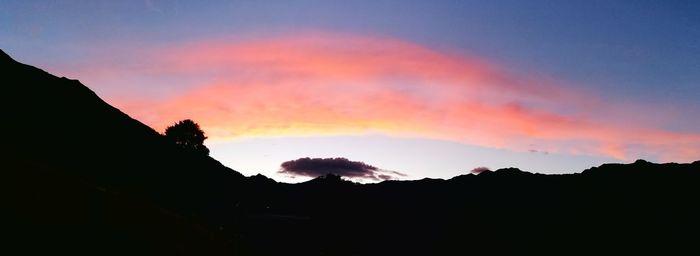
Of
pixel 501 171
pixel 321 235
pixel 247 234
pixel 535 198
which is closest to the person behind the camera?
pixel 247 234

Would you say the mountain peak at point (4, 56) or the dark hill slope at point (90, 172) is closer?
the dark hill slope at point (90, 172)

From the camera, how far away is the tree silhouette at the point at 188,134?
5931cm

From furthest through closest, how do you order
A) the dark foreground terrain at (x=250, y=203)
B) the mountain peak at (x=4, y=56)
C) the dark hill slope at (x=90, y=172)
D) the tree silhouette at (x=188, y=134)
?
the tree silhouette at (x=188, y=134) → the mountain peak at (x=4, y=56) → the dark foreground terrain at (x=250, y=203) → the dark hill slope at (x=90, y=172)

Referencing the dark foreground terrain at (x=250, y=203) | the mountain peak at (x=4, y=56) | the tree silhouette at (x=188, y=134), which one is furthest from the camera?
the tree silhouette at (x=188, y=134)

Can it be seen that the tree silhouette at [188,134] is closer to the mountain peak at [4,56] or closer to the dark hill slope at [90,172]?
the dark hill slope at [90,172]

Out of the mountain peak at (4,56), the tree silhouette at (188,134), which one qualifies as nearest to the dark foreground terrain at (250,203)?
the mountain peak at (4,56)

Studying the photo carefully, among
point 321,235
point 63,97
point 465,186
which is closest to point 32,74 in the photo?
point 63,97

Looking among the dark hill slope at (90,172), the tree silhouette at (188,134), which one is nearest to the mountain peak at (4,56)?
the dark hill slope at (90,172)

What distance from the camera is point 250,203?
178 ft

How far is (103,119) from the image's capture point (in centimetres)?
3509

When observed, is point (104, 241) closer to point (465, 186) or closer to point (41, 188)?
point (41, 188)

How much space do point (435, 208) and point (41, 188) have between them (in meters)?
74.7

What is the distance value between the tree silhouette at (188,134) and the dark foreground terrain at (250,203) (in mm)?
7293

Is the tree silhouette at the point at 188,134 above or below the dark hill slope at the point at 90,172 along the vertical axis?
above
